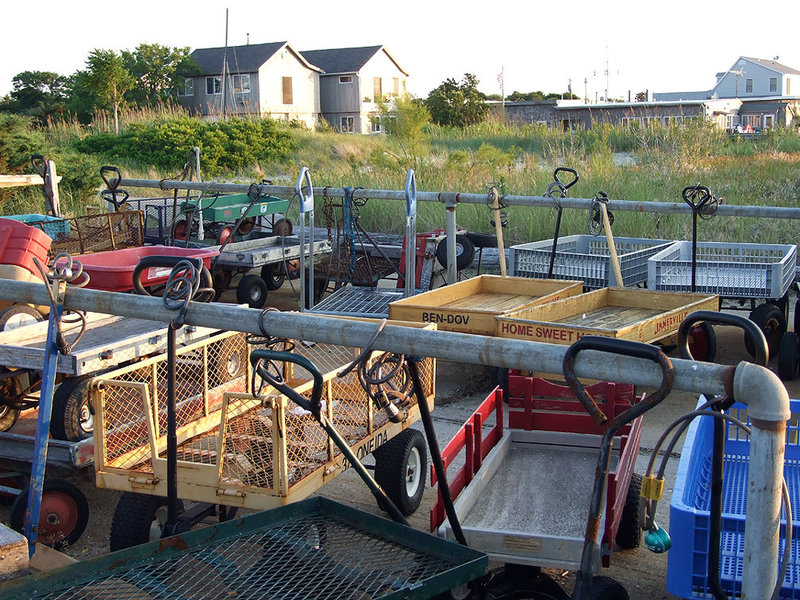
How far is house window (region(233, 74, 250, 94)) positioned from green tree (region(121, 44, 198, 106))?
8.31ft

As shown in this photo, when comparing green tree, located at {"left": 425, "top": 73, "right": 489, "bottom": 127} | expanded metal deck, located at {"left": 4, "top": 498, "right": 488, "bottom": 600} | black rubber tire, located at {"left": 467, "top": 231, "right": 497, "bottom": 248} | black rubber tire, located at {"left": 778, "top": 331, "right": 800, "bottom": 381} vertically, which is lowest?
black rubber tire, located at {"left": 778, "top": 331, "right": 800, "bottom": 381}

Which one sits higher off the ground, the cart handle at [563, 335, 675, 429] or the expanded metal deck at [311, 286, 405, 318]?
the cart handle at [563, 335, 675, 429]

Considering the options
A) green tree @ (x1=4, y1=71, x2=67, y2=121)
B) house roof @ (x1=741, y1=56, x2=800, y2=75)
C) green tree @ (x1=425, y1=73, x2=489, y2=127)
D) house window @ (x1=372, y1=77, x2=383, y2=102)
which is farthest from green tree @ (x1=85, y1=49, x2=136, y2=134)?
house roof @ (x1=741, y1=56, x2=800, y2=75)

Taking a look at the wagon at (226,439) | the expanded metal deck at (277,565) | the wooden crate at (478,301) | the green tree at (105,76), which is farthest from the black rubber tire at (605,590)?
the green tree at (105,76)

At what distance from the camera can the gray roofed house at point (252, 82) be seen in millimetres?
52125

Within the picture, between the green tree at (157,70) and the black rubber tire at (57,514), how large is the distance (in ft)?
161

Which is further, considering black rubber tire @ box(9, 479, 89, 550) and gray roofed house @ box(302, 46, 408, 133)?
gray roofed house @ box(302, 46, 408, 133)

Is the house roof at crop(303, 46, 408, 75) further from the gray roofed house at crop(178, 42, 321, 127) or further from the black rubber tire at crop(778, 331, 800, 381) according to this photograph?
the black rubber tire at crop(778, 331, 800, 381)

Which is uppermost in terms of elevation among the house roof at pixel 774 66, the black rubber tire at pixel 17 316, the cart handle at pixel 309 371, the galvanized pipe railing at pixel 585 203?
the house roof at pixel 774 66

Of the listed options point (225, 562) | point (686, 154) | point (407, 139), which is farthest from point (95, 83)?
point (225, 562)

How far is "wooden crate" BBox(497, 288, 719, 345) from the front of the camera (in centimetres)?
579

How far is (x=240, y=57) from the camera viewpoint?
2111 inches

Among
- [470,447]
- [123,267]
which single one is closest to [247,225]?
[123,267]

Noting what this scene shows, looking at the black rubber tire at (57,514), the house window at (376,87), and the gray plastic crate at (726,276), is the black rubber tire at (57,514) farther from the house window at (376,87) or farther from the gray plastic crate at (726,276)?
the house window at (376,87)
